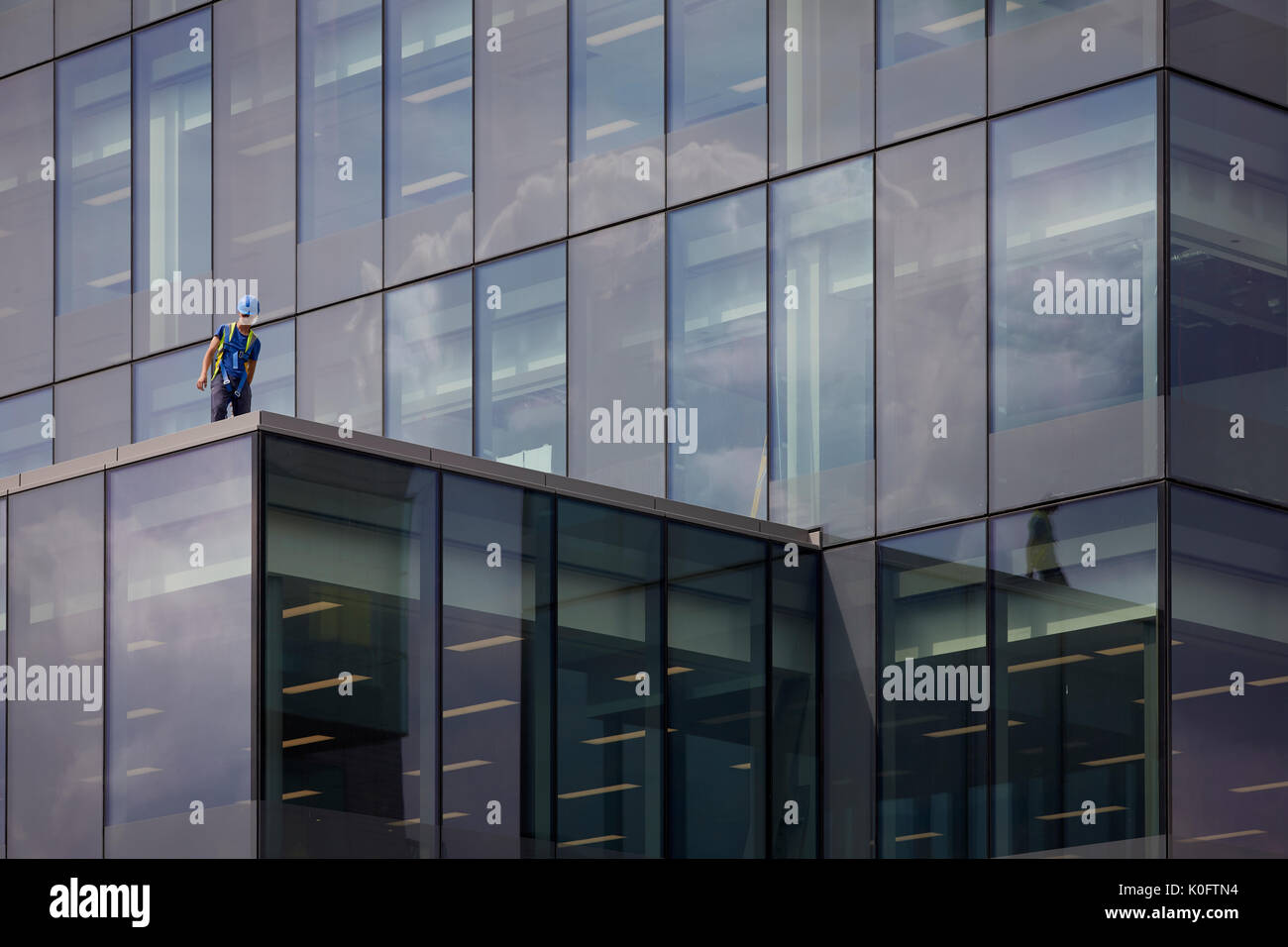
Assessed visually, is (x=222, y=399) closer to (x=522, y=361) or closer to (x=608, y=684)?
(x=608, y=684)

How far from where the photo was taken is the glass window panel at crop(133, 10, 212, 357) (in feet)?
111

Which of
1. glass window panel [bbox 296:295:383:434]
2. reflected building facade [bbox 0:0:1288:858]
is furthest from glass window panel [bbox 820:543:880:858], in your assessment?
glass window panel [bbox 296:295:383:434]

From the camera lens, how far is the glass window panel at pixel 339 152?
105 feet

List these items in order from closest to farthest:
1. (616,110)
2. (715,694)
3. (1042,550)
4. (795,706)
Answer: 1. (1042,550)
2. (715,694)
3. (795,706)
4. (616,110)

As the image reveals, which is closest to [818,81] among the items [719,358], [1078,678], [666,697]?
[719,358]

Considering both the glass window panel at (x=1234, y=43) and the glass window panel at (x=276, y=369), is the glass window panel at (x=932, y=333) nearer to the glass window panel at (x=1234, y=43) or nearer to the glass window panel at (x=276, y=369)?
the glass window panel at (x=1234, y=43)

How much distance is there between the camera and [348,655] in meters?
22.8

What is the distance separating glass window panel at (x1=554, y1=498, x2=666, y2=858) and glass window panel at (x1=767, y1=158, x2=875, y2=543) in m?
2.23

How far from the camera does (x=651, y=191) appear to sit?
29.4 metres

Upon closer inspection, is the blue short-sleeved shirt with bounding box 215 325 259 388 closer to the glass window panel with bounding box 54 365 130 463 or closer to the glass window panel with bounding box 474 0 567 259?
the glass window panel with bounding box 474 0 567 259

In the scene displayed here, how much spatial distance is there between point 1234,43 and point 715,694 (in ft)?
29.8

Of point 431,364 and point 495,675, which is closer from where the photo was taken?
point 495,675
